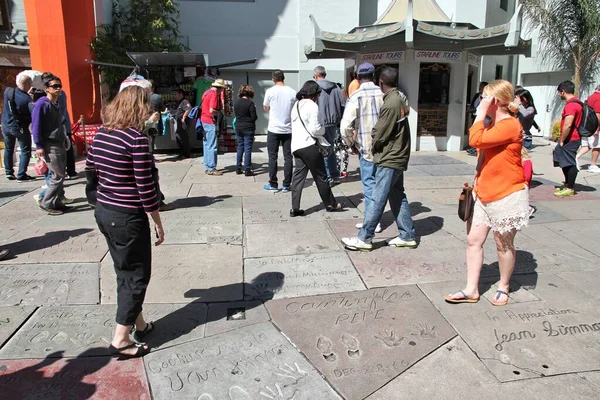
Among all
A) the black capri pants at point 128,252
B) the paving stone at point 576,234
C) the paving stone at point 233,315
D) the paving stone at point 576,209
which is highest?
the black capri pants at point 128,252

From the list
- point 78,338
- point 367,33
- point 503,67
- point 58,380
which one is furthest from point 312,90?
point 503,67

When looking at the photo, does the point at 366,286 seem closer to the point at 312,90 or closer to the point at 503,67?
the point at 312,90

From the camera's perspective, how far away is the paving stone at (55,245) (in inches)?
193

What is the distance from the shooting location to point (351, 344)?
3307 millimetres

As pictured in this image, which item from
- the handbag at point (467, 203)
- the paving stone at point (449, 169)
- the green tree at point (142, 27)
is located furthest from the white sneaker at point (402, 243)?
the green tree at point (142, 27)

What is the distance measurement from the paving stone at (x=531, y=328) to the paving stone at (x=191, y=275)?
5.71 ft

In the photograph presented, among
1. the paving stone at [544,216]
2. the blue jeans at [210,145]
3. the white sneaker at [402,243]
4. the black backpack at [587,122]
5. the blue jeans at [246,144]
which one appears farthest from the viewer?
the blue jeans at [210,145]

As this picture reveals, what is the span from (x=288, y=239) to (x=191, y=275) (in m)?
1.32

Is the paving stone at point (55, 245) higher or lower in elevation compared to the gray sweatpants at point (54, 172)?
lower

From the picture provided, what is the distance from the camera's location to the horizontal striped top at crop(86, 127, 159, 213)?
9.67 ft

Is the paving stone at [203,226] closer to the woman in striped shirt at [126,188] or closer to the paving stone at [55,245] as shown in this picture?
the paving stone at [55,245]

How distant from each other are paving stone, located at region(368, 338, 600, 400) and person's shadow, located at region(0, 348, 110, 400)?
67.9 inches

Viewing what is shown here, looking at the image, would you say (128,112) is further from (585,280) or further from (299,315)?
(585,280)

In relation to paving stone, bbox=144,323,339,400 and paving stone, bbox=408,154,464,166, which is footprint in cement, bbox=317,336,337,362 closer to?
paving stone, bbox=144,323,339,400
